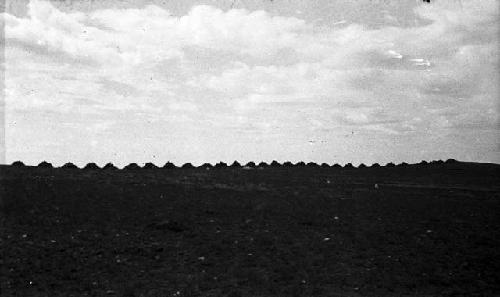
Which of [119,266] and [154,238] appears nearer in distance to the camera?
[119,266]

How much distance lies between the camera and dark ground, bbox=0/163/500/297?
5.81 m

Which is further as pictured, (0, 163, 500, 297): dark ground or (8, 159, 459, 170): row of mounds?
(8, 159, 459, 170): row of mounds

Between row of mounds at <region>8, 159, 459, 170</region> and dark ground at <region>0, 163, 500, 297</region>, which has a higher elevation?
row of mounds at <region>8, 159, 459, 170</region>

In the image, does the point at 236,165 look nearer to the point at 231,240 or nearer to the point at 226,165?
the point at 226,165

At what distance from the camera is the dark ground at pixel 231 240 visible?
5.81 meters

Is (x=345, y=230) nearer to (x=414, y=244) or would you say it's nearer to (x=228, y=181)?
(x=414, y=244)

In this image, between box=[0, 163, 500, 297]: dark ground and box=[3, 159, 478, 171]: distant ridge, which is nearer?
box=[0, 163, 500, 297]: dark ground

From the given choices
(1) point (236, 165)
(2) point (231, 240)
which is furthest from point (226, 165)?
(2) point (231, 240)

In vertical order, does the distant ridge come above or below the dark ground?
above

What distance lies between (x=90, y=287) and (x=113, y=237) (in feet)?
6.63

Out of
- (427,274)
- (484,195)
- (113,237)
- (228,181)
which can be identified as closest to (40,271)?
(113,237)

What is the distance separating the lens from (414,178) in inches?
765

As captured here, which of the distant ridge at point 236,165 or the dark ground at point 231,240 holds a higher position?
the distant ridge at point 236,165

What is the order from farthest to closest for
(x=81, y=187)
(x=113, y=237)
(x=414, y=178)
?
(x=414, y=178) < (x=81, y=187) < (x=113, y=237)
